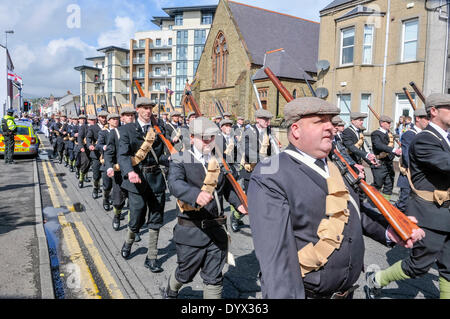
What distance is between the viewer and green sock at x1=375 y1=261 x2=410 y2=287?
3.81m

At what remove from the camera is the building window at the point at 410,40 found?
17.0 metres

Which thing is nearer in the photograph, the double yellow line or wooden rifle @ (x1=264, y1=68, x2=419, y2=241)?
wooden rifle @ (x1=264, y1=68, x2=419, y2=241)

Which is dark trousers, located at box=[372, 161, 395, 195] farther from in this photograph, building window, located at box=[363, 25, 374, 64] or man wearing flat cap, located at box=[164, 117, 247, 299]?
building window, located at box=[363, 25, 374, 64]

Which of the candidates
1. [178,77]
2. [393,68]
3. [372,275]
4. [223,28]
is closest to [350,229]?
[372,275]

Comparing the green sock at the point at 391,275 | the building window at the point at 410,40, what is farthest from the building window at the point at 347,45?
the green sock at the point at 391,275

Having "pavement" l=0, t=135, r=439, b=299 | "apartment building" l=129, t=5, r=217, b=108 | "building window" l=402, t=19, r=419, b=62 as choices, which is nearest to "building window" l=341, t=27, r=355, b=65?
"building window" l=402, t=19, r=419, b=62

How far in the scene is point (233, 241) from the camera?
628cm

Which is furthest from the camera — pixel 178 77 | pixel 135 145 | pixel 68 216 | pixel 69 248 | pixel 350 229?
pixel 178 77

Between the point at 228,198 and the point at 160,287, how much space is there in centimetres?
156

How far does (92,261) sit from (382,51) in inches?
717

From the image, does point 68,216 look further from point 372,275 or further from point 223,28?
point 223,28

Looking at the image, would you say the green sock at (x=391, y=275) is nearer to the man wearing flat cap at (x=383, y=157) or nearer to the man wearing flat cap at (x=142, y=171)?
the man wearing flat cap at (x=142, y=171)

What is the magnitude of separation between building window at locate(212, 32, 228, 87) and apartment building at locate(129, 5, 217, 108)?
87.6 feet

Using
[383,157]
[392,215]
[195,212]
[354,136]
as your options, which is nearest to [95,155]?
[354,136]
